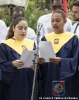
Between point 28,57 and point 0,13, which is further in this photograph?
point 0,13

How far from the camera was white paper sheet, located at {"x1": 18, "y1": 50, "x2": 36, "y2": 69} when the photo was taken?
5.06m

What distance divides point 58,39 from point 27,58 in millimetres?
643

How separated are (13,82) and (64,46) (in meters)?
0.93

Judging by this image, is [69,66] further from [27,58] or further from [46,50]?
[27,58]

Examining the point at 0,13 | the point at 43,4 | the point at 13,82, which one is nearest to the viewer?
the point at 13,82

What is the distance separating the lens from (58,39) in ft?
18.0

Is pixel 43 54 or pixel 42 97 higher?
pixel 43 54

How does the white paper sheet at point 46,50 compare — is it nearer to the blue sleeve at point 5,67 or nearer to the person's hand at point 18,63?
the person's hand at point 18,63

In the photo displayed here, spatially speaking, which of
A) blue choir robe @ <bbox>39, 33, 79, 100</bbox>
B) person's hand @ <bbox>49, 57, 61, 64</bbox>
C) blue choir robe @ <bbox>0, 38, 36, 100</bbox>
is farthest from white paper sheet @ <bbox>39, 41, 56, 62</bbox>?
blue choir robe @ <bbox>0, 38, 36, 100</bbox>

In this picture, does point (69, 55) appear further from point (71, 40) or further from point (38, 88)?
point (38, 88)

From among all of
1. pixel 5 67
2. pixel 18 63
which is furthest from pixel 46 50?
pixel 5 67

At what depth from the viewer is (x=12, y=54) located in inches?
212

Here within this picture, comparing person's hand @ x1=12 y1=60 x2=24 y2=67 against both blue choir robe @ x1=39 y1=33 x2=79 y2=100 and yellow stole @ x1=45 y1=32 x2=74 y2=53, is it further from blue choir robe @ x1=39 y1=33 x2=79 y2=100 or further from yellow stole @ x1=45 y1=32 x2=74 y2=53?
yellow stole @ x1=45 y1=32 x2=74 y2=53

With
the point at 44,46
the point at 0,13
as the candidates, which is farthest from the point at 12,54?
the point at 0,13
